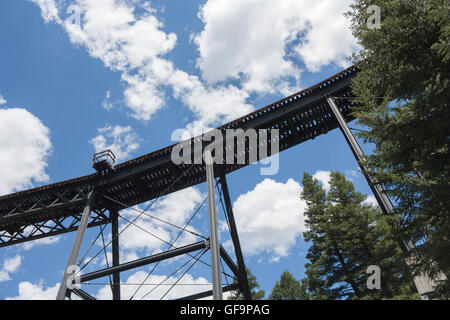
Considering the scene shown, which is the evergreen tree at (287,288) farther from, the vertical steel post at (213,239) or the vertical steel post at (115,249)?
the vertical steel post at (213,239)

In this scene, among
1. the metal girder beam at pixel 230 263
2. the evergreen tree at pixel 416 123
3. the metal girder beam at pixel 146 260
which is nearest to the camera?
the evergreen tree at pixel 416 123

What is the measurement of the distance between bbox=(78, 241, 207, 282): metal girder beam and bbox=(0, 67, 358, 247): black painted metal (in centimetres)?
353

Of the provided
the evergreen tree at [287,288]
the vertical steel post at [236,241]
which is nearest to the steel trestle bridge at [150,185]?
the vertical steel post at [236,241]

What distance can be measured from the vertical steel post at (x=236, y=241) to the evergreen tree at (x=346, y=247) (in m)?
9.77

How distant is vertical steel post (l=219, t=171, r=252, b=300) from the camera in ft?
37.6

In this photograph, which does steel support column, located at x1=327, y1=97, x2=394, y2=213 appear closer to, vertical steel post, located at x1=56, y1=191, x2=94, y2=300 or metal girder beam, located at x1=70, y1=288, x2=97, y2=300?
metal girder beam, located at x1=70, y1=288, x2=97, y2=300

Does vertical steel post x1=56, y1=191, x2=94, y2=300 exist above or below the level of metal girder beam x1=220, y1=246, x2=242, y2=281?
above

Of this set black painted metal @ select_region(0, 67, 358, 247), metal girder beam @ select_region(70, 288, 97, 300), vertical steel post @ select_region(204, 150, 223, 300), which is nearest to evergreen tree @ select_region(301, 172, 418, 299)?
black painted metal @ select_region(0, 67, 358, 247)

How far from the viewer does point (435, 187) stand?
5785 mm

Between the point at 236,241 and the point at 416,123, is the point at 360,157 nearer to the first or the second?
the point at 416,123

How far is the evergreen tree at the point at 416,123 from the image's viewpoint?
18.5ft

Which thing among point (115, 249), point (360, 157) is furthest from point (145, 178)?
point (360, 157)

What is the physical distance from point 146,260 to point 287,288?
84.8ft
